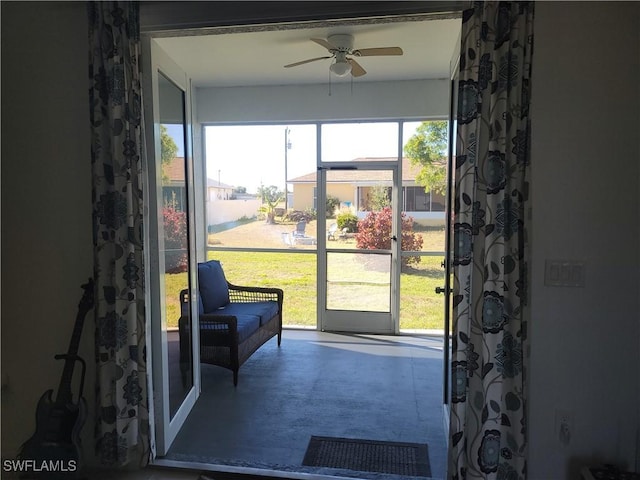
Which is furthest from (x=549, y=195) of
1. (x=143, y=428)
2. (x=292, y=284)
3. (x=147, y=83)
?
(x=292, y=284)

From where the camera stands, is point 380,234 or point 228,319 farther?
point 380,234

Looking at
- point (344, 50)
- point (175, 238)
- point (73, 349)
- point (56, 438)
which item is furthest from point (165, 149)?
point (344, 50)

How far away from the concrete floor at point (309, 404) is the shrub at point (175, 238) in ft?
3.37

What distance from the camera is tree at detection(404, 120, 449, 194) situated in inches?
173

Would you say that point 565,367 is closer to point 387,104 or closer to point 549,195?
point 549,195

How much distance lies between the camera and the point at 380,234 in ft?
15.2

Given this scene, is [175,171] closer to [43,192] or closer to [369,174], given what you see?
[43,192]

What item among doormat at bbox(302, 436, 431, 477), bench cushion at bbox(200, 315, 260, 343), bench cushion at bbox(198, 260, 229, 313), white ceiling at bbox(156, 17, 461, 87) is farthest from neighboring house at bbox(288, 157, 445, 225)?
doormat at bbox(302, 436, 431, 477)

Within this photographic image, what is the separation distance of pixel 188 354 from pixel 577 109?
8.40 feet

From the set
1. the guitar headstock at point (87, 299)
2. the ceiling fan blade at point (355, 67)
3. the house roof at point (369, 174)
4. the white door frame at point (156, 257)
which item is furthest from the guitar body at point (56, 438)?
the house roof at point (369, 174)

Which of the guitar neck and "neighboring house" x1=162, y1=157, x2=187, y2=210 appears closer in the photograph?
the guitar neck

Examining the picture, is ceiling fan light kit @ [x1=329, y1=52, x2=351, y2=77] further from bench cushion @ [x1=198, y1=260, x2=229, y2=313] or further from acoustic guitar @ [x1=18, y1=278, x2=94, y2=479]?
acoustic guitar @ [x1=18, y1=278, x2=94, y2=479]

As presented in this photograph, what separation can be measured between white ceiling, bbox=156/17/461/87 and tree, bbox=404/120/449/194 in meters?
0.53

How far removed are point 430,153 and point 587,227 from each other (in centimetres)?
284
